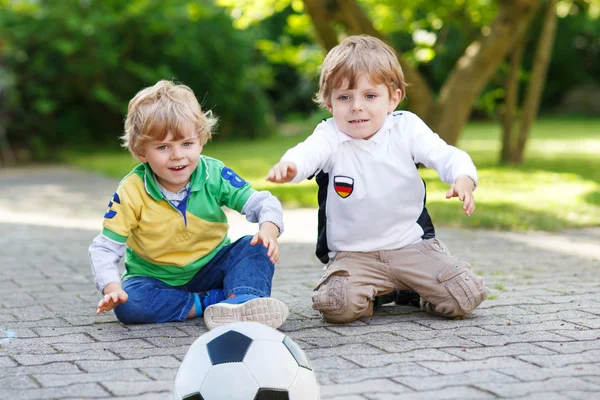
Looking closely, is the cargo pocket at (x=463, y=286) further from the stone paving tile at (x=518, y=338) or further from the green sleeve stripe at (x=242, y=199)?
the green sleeve stripe at (x=242, y=199)

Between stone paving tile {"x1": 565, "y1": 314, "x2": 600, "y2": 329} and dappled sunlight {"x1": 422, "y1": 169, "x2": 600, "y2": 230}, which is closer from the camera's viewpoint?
stone paving tile {"x1": 565, "y1": 314, "x2": 600, "y2": 329}

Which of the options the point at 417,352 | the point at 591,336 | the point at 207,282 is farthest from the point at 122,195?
the point at 591,336

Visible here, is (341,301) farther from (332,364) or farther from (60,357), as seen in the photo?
(60,357)

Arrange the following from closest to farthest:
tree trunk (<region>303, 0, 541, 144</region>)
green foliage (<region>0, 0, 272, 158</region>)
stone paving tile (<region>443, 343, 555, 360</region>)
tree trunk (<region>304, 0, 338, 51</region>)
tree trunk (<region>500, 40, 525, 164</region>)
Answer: stone paving tile (<region>443, 343, 555, 360</region>)
tree trunk (<region>304, 0, 338, 51</region>)
tree trunk (<region>303, 0, 541, 144</region>)
tree trunk (<region>500, 40, 525, 164</region>)
green foliage (<region>0, 0, 272, 158</region>)

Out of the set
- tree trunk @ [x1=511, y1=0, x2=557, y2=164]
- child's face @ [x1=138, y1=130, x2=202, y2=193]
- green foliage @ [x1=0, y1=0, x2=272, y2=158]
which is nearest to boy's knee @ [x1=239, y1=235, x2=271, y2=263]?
child's face @ [x1=138, y1=130, x2=202, y2=193]

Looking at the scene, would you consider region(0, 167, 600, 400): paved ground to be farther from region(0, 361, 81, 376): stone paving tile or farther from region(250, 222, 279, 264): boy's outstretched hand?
region(250, 222, 279, 264): boy's outstretched hand

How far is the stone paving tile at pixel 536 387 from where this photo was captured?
2.43 m

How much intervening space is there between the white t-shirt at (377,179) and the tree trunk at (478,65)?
7124 mm

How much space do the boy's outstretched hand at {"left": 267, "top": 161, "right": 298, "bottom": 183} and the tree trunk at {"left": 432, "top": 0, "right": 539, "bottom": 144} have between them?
758 centimetres

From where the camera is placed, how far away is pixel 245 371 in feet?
7.31

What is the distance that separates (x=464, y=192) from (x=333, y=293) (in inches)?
27.5

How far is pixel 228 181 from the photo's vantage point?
3539mm

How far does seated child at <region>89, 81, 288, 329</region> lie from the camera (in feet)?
11.0

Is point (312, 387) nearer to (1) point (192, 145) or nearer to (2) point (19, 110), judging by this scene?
(1) point (192, 145)
